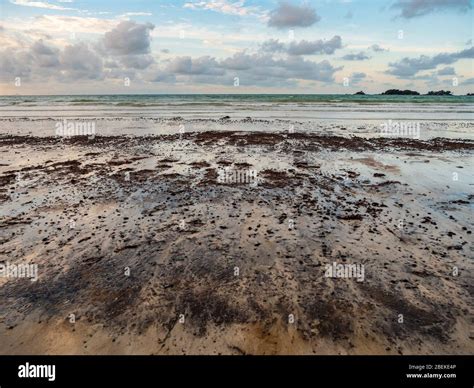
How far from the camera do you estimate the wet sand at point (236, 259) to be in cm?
433

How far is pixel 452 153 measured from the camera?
16141 mm

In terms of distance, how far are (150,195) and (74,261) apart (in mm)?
3875

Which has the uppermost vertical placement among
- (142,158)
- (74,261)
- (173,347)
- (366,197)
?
(142,158)

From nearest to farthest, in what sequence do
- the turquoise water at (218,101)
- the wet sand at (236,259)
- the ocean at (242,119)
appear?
1. the wet sand at (236,259)
2. the ocean at (242,119)
3. the turquoise water at (218,101)

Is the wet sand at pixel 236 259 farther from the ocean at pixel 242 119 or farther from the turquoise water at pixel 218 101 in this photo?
the turquoise water at pixel 218 101

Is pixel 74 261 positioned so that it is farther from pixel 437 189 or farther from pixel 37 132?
pixel 37 132

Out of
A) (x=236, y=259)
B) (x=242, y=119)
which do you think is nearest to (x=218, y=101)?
(x=242, y=119)

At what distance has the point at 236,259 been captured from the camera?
6.24 meters

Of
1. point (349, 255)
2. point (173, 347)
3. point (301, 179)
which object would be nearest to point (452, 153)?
point (301, 179)

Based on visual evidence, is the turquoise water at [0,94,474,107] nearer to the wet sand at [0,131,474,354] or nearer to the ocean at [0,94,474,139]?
the ocean at [0,94,474,139]

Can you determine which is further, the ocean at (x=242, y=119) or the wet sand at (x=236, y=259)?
the ocean at (x=242, y=119)

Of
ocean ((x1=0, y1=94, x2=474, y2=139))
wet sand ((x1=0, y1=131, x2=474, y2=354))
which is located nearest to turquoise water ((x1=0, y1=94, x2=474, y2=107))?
ocean ((x1=0, y1=94, x2=474, y2=139))

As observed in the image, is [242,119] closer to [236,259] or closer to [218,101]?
[236,259]

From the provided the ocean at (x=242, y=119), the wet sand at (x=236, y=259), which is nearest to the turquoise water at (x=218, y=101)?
the ocean at (x=242, y=119)
